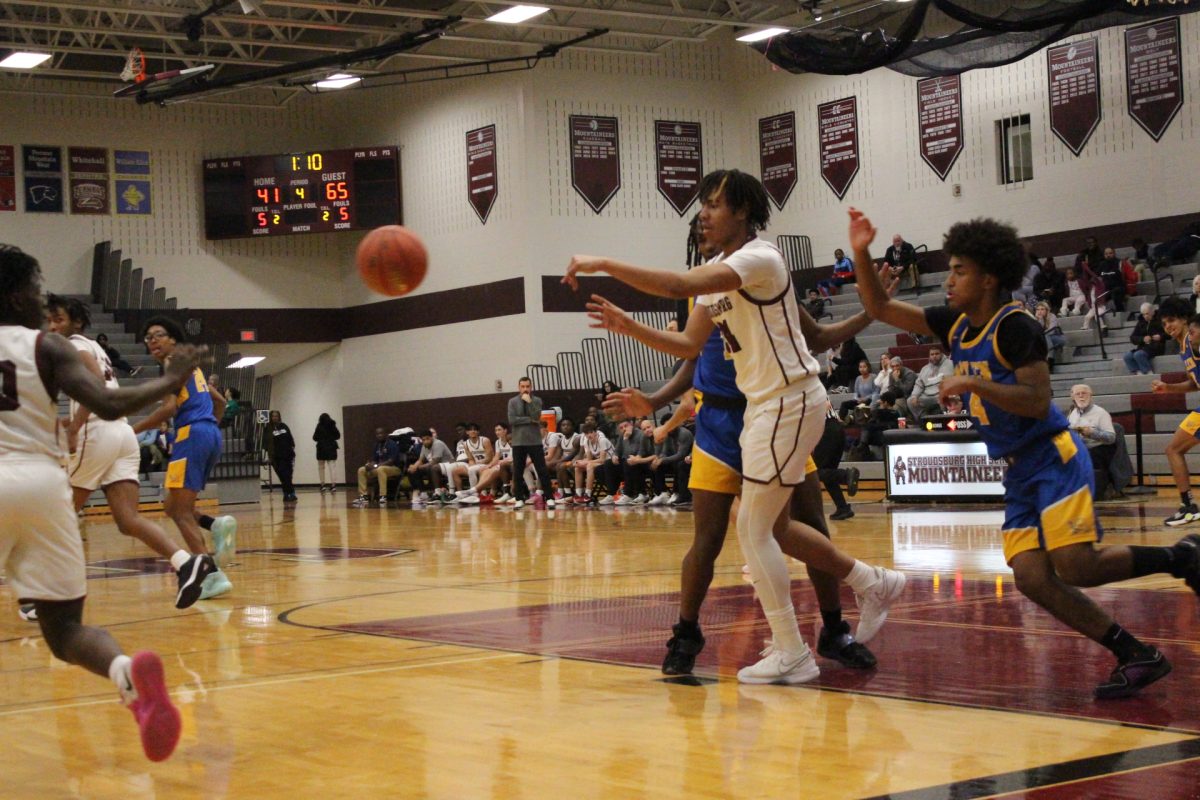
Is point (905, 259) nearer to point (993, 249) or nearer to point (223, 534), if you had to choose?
point (223, 534)

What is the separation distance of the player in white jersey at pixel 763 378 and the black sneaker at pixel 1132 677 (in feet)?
3.59

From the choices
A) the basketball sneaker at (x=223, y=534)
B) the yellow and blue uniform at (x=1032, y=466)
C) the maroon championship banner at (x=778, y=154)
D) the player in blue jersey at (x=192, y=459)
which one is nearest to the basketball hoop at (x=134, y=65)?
the maroon championship banner at (x=778, y=154)

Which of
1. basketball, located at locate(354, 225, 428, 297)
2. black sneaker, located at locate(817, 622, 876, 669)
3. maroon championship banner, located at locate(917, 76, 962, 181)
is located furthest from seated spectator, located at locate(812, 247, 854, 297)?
black sneaker, located at locate(817, 622, 876, 669)

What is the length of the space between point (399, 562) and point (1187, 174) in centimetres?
1492

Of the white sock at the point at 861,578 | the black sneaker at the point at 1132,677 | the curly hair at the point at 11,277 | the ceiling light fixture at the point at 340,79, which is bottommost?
the black sneaker at the point at 1132,677

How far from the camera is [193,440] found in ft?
30.3

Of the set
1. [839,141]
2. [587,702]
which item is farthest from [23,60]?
[587,702]

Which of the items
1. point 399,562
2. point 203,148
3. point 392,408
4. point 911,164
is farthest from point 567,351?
point 399,562

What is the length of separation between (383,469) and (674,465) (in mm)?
6577

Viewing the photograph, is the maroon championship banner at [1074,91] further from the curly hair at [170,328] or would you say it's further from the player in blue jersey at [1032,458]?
the player in blue jersey at [1032,458]

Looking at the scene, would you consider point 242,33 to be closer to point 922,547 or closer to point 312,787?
point 922,547

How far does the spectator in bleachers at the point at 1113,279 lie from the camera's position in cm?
1989

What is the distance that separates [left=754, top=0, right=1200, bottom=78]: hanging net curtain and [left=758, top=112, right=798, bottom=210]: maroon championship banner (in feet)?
23.1

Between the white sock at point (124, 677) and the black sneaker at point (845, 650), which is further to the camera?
the black sneaker at point (845, 650)
